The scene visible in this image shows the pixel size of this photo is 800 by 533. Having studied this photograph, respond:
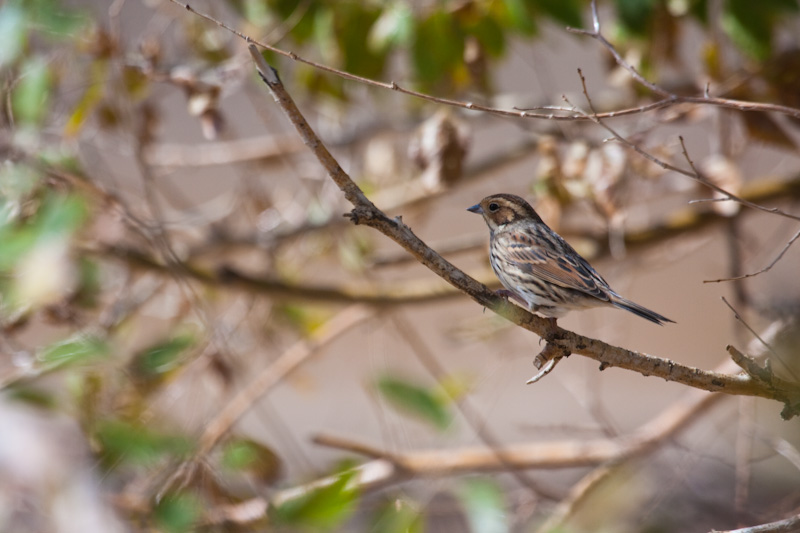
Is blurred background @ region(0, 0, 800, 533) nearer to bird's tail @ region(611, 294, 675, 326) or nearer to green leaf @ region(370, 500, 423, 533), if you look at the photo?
green leaf @ region(370, 500, 423, 533)

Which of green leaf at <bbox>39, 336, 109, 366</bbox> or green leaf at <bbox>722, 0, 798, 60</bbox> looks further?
green leaf at <bbox>722, 0, 798, 60</bbox>

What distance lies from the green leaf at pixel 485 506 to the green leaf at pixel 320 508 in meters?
0.66

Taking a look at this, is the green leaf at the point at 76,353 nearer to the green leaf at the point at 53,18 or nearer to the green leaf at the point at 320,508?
the green leaf at the point at 320,508

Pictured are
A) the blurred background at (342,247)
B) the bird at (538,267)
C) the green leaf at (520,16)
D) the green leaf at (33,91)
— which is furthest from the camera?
the green leaf at (33,91)

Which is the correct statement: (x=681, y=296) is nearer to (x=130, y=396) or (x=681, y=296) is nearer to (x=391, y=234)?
(x=130, y=396)

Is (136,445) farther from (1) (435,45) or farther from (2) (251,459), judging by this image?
(1) (435,45)

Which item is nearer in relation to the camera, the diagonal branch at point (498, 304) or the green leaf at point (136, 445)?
the diagonal branch at point (498, 304)

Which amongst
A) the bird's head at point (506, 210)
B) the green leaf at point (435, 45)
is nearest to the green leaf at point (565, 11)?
the green leaf at point (435, 45)

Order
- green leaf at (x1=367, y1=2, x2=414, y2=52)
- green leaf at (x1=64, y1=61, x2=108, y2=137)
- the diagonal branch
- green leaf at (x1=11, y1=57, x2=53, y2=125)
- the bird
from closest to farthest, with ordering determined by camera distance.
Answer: the diagonal branch → the bird → green leaf at (x1=11, y1=57, x2=53, y2=125) → green leaf at (x1=367, y1=2, x2=414, y2=52) → green leaf at (x1=64, y1=61, x2=108, y2=137)

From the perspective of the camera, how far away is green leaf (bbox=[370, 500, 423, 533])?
2.89 meters

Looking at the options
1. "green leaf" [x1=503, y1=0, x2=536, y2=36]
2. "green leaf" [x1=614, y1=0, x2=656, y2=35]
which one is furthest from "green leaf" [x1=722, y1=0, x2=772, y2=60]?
"green leaf" [x1=503, y1=0, x2=536, y2=36]

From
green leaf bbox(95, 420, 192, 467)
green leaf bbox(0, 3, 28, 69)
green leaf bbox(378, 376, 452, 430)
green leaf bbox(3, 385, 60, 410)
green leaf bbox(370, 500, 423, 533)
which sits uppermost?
green leaf bbox(0, 3, 28, 69)

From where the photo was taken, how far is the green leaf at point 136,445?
235 cm

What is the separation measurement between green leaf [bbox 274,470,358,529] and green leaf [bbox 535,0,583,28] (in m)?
1.82
